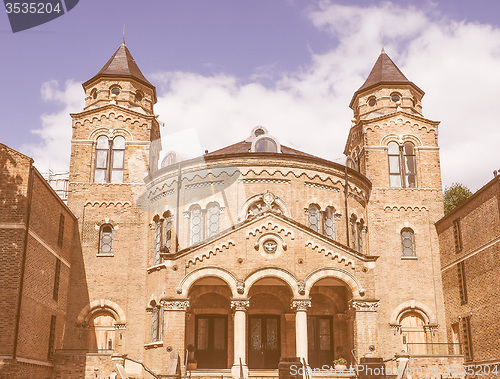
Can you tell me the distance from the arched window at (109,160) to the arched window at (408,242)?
651 inches

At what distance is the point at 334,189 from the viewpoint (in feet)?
105

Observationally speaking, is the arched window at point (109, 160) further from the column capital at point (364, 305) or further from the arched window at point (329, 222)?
the column capital at point (364, 305)

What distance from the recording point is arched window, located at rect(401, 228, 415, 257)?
33.5m

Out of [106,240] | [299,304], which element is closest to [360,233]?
[299,304]

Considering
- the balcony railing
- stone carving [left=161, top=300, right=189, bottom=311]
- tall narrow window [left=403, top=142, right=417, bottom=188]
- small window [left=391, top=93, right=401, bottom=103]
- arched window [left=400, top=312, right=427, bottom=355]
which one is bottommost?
the balcony railing

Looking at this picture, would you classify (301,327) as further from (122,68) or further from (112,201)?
(122,68)

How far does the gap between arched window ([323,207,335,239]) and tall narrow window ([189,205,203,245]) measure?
6496 mm

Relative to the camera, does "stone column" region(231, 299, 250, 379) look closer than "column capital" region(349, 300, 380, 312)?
Yes

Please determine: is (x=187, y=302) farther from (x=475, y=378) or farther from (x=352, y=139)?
(x=352, y=139)

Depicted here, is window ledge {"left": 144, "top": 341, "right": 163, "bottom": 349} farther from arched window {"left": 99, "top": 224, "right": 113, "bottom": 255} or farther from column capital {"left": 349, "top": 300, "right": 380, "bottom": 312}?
column capital {"left": 349, "top": 300, "right": 380, "bottom": 312}

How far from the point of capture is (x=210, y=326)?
28969 mm

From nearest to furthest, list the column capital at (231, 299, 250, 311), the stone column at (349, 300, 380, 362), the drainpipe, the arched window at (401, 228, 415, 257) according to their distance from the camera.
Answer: the drainpipe < the stone column at (349, 300, 380, 362) < the column capital at (231, 299, 250, 311) < the arched window at (401, 228, 415, 257)

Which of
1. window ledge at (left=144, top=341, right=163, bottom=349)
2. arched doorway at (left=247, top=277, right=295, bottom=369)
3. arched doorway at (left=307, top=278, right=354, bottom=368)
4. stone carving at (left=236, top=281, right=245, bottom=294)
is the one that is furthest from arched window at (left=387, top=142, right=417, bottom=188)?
window ledge at (left=144, top=341, right=163, bottom=349)

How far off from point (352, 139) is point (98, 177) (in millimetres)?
16170
